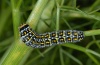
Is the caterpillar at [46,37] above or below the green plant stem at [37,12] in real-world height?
below

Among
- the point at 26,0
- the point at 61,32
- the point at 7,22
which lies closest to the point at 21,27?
the point at 61,32

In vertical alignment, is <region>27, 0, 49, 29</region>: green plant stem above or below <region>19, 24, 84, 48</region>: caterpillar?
above

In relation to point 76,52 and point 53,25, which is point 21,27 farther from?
point 76,52

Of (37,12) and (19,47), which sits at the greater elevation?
(37,12)

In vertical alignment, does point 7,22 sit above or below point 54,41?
above

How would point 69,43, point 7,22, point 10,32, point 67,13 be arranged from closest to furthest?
point 69,43 < point 67,13 < point 7,22 < point 10,32

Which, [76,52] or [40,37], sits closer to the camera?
[40,37]

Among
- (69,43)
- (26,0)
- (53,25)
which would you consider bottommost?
Answer: (69,43)

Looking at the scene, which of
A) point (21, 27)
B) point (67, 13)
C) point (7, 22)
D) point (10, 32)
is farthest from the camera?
point (10, 32)
